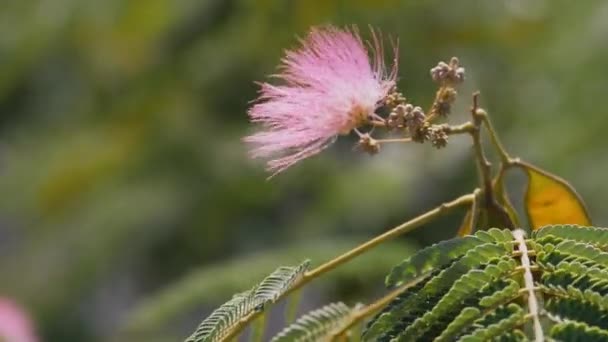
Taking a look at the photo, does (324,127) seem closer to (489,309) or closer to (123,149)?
(489,309)

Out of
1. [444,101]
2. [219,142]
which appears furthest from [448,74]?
[219,142]

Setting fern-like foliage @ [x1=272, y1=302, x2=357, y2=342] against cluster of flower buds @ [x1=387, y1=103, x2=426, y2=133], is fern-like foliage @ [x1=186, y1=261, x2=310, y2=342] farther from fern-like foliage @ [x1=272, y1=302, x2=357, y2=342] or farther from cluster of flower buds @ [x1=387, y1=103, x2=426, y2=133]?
cluster of flower buds @ [x1=387, y1=103, x2=426, y2=133]

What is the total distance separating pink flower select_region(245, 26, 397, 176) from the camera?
1.38 meters

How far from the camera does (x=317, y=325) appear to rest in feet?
4.65

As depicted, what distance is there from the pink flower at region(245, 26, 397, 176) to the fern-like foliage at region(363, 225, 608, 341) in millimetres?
Answer: 164

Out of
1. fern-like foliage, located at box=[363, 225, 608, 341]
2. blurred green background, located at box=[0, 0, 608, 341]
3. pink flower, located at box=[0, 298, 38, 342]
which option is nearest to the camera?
fern-like foliage, located at box=[363, 225, 608, 341]

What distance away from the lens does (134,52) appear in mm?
5117

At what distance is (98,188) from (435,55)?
1208 millimetres

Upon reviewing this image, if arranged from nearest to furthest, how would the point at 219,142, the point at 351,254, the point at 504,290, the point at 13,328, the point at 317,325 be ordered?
the point at 504,290
the point at 351,254
the point at 317,325
the point at 13,328
the point at 219,142

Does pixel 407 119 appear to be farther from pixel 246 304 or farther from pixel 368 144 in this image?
pixel 246 304

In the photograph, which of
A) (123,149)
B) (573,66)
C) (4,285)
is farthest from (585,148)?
(4,285)

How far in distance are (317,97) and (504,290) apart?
0.30 metres

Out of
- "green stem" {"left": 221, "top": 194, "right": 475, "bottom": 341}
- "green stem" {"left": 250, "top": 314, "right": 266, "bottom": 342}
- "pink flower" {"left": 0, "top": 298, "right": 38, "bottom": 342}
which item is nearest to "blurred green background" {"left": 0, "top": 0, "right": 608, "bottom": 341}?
"pink flower" {"left": 0, "top": 298, "right": 38, "bottom": 342}

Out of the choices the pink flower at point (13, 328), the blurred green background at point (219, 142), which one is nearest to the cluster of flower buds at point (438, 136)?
the pink flower at point (13, 328)
